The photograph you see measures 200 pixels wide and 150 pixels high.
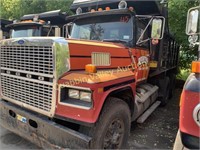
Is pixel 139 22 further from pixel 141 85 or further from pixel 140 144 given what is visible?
pixel 140 144

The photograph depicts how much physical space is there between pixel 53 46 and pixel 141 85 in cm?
316

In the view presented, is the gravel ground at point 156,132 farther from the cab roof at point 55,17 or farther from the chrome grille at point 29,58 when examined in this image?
the cab roof at point 55,17

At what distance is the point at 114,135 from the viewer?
3223mm

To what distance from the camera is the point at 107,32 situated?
4.20 meters

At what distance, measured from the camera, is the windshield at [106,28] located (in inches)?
163

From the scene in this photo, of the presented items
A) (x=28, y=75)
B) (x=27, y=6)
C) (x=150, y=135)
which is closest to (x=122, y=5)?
(x=28, y=75)

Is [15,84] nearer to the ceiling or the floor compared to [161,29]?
nearer to the floor

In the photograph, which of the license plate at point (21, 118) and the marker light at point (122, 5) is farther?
the marker light at point (122, 5)

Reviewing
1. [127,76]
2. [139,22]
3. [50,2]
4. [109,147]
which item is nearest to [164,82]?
[139,22]

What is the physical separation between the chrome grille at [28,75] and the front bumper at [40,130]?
0.41ft

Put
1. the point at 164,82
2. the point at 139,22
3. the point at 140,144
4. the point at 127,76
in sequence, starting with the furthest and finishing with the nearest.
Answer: the point at 164,82 → the point at 139,22 → the point at 140,144 → the point at 127,76

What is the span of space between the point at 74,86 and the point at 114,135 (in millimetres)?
1104

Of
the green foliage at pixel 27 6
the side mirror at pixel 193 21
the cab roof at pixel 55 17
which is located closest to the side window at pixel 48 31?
the cab roof at pixel 55 17

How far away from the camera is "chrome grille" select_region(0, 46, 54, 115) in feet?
9.18
